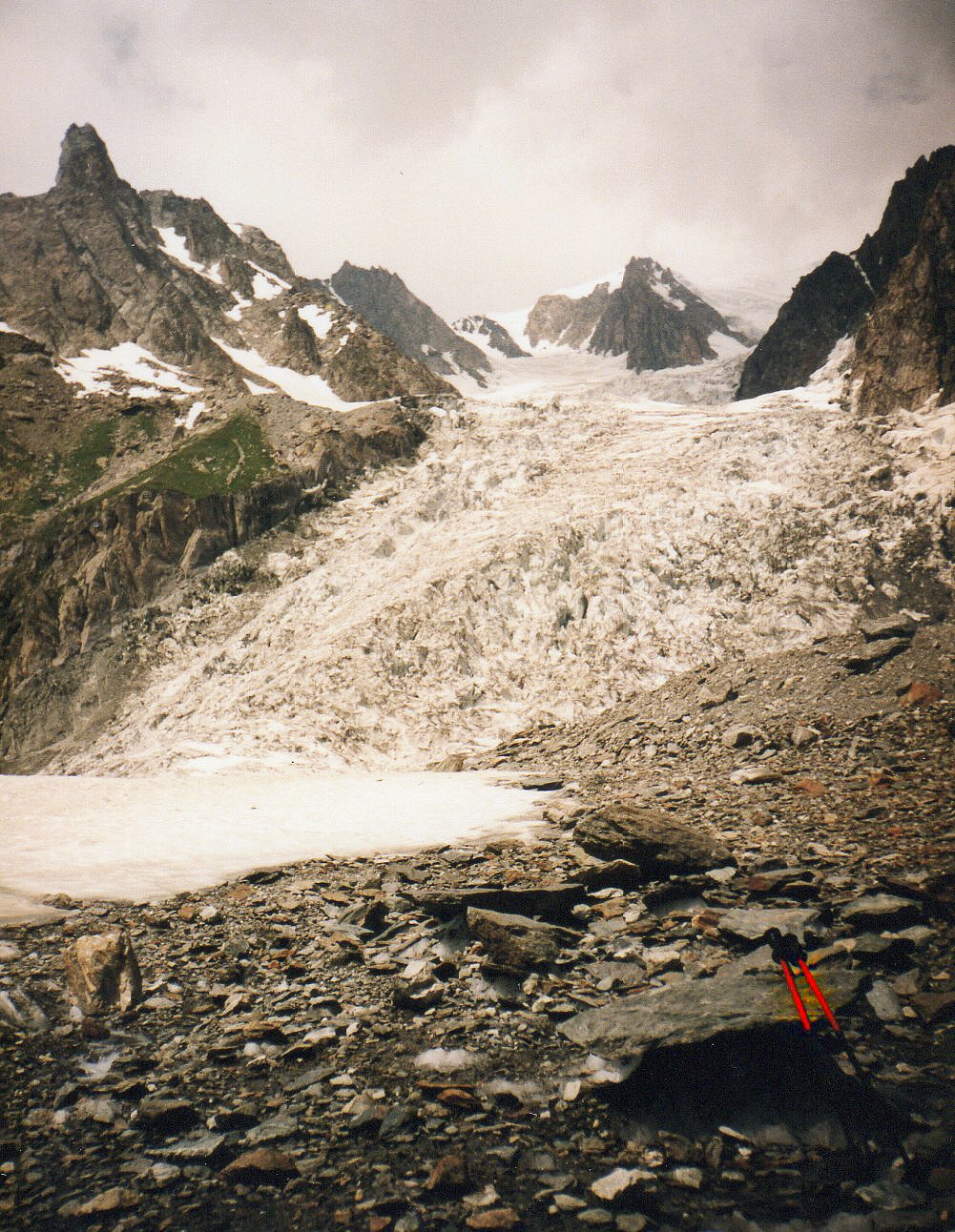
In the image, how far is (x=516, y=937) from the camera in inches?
280

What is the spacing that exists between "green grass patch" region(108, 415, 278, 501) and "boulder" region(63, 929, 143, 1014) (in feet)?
159

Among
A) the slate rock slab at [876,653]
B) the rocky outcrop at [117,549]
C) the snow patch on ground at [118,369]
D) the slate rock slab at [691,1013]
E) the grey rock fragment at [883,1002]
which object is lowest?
the grey rock fragment at [883,1002]

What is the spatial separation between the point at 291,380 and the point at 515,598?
73.3 metres

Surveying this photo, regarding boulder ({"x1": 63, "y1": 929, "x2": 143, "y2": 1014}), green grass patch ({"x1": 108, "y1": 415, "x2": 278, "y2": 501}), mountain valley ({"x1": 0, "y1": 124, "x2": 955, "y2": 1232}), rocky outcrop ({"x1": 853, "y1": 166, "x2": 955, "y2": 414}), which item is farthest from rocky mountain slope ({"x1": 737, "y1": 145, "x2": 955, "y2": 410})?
boulder ({"x1": 63, "y1": 929, "x2": 143, "y2": 1014})

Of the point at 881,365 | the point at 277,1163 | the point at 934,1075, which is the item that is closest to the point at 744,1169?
the point at 934,1075

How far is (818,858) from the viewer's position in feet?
29.7

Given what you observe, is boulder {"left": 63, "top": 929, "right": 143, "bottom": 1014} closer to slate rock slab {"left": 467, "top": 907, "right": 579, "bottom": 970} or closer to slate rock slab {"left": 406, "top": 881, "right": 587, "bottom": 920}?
slate rock slab {"left": 406, "top": 881, "right": 587, "bottom": 920}

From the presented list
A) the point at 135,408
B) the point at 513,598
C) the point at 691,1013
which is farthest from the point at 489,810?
the point at 135,408

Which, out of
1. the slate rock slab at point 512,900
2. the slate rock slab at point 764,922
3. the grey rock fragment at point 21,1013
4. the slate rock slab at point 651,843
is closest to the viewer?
the grey rock fragment at point 21,1013

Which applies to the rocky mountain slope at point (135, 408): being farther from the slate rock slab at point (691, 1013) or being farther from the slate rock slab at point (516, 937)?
the slate rock slab at point (691, 1013)

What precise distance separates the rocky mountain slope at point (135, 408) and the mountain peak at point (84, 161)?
1.09ft

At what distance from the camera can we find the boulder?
6.54m

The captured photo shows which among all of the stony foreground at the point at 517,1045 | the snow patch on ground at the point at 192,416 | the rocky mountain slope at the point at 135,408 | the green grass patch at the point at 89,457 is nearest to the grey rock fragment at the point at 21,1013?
the stony foreground at the point at 517,1045

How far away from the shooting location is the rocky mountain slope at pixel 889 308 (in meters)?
48.9
